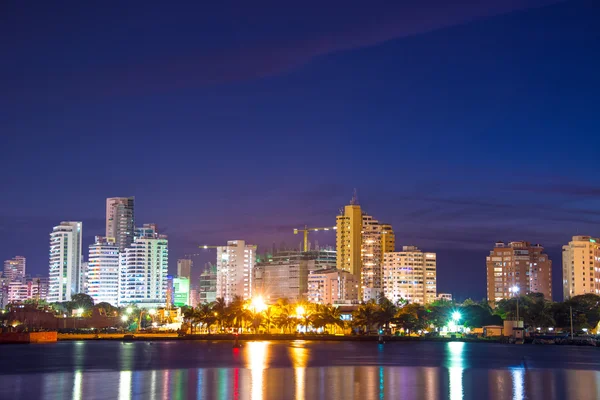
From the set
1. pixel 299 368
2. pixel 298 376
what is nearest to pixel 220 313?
pixel 299 368

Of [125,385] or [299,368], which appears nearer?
[125,385]

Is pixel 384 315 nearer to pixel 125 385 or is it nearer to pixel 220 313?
pixel 220 313

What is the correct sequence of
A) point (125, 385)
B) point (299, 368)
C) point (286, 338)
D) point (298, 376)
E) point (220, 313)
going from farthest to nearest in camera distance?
1. point (220, 313)
2. point (286, 338)
3. point (299, 368)
4. point (298, 376)
5. point (125, 385)

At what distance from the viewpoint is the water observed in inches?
2437

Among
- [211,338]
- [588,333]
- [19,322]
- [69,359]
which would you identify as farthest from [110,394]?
[19,322]

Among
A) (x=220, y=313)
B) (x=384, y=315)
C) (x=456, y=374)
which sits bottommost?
(x=456, y=374)

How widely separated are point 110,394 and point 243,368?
24.2m

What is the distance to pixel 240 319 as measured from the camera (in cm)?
16750

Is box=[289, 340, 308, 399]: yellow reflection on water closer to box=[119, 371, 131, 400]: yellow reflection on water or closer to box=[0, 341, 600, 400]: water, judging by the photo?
box=[0, 341, 600, 400]: water

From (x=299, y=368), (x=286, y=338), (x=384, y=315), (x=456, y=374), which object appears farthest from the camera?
(x=286, y=338)

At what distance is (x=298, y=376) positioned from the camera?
73.5 m

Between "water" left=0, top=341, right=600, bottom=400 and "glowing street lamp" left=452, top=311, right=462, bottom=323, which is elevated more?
"glowing street lamp" left=452, top=311, right=462, bottom=323

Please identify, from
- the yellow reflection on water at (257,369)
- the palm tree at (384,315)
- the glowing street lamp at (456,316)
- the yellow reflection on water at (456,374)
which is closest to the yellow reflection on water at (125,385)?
the yellow reflection on water at (257,369)

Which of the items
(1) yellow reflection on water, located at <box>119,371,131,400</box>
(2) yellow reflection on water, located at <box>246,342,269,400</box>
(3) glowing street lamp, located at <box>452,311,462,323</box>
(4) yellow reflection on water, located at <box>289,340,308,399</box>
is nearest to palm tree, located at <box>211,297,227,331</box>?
(3) glowing street lamp, located at <box>452,311,462,323</box>
